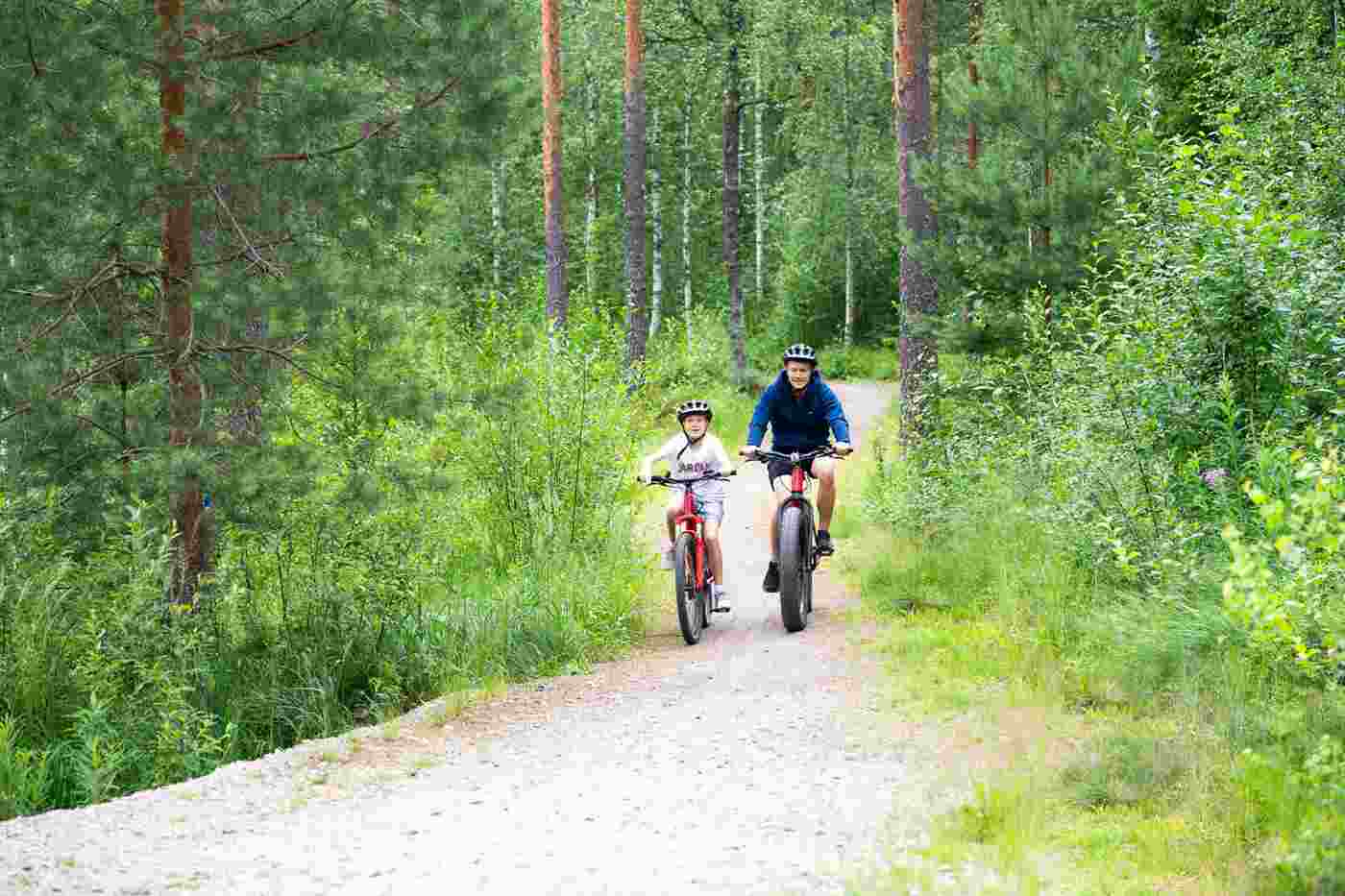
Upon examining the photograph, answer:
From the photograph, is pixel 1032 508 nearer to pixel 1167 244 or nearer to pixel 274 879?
pixel 1167 244

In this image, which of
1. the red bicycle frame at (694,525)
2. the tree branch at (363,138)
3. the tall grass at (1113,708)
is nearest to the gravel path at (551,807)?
the tall grass at (1113,708)

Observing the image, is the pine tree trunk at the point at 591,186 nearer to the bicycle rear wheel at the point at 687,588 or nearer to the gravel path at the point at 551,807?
the bicycle rear wheel at the point at 687,588

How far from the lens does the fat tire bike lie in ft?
30.3

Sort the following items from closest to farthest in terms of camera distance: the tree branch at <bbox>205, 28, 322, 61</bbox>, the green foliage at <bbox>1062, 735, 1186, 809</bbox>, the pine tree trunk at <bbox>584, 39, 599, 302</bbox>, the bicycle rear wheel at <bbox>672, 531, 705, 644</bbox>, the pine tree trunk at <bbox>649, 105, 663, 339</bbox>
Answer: the green foliage at <bbox>1062, 735, 1186, 809</bbox>, the tree branch at <bbox>205, 28, 322, 61</bbox>, the bicycle rear wheel at <bbox>672, 531, 705, 644</bbox>, the pine tree trunk at <bbox>649, 105, 663, 339</bbox>, the pine tree trunk at <bbox>584, 39, 599, 302</bbox>

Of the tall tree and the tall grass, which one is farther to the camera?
the tall tree

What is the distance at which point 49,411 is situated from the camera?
275 inches

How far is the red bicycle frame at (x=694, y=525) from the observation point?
932 centimetres

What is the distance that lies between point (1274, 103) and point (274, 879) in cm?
1152

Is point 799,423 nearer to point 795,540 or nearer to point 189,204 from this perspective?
point 795,540

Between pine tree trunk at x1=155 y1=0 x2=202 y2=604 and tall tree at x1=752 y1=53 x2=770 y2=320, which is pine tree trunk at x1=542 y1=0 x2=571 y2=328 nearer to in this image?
pine tree trunk at x1=155 y1=0 x2=202 y2=604

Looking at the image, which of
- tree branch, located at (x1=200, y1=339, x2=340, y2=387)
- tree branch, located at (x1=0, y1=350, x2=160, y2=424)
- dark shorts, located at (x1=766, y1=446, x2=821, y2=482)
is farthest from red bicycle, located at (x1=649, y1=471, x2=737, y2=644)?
tree branch, located at (x1=0, y1=350, x2=160, y2=424)

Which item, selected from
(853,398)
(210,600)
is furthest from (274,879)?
(853,398)

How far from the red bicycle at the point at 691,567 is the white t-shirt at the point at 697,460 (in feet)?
0.30

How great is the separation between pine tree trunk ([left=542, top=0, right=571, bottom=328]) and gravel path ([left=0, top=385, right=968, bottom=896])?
1388 cm
